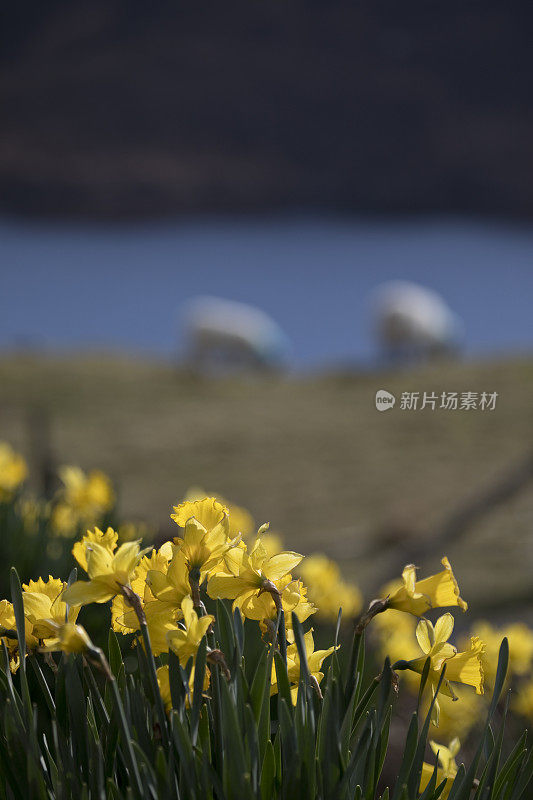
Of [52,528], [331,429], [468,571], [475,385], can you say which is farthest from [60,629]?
[475,385]

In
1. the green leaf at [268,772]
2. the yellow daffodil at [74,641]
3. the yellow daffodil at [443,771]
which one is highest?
the yellow daffodil at [74,641]

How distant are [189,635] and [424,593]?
25cm

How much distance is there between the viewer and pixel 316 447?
12008mm

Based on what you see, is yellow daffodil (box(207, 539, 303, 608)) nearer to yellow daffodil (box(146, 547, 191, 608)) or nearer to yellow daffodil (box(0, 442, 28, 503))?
yellow daffodil (box(146, 547, 191, 608))

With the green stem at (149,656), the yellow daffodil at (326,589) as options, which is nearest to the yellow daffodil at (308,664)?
the green stem at (149,656)

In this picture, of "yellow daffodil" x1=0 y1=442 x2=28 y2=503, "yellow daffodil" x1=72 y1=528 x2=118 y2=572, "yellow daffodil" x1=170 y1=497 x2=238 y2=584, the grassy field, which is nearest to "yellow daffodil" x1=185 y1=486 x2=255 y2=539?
"yellow daffodil" x1=170 y1=497 x2=238 y2=584

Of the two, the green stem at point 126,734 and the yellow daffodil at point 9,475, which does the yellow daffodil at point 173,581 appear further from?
the yellow daffodil at point 9,475

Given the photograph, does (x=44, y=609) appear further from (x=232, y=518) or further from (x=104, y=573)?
(x=232, y=518)

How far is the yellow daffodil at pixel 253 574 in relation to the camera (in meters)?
0.84

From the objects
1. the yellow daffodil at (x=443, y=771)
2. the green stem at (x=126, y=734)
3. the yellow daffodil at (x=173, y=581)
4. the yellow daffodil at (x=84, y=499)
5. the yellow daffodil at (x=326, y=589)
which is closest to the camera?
the green stem at (x=126, y=734)

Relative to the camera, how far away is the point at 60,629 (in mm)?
775

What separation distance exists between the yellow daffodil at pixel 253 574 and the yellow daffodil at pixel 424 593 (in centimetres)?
11

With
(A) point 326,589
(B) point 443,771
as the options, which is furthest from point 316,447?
(B) point 443,771

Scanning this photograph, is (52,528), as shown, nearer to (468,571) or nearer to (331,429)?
(468,571)
